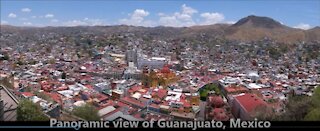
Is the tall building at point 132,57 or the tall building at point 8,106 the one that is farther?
the tall building at point 132,57

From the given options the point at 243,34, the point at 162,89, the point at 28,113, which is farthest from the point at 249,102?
the point at 243,34

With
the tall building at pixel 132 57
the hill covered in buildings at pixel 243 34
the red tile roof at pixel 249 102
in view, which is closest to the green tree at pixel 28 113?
the red tile roof at pixel 249 102

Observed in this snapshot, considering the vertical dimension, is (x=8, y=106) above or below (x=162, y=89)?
above

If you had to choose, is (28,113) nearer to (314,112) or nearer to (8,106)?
(8,106)

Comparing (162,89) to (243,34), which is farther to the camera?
(243,34)

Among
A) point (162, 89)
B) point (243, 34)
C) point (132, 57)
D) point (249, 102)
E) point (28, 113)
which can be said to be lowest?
point (132, 57)

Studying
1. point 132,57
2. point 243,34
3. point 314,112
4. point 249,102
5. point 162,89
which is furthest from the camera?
point 243,34

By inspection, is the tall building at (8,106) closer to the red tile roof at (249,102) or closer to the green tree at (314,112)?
the green tree at (314,112)

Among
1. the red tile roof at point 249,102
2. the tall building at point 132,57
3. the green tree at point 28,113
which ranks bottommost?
the tall building at point 132,57

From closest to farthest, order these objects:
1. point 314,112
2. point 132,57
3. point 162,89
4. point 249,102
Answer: point 314,112 < point 249,102 < point 162,89 < point 132,57

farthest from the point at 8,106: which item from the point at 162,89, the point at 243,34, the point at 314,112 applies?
the point at 243,34

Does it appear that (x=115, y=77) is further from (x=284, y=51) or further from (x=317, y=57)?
(x=284, y=51)
